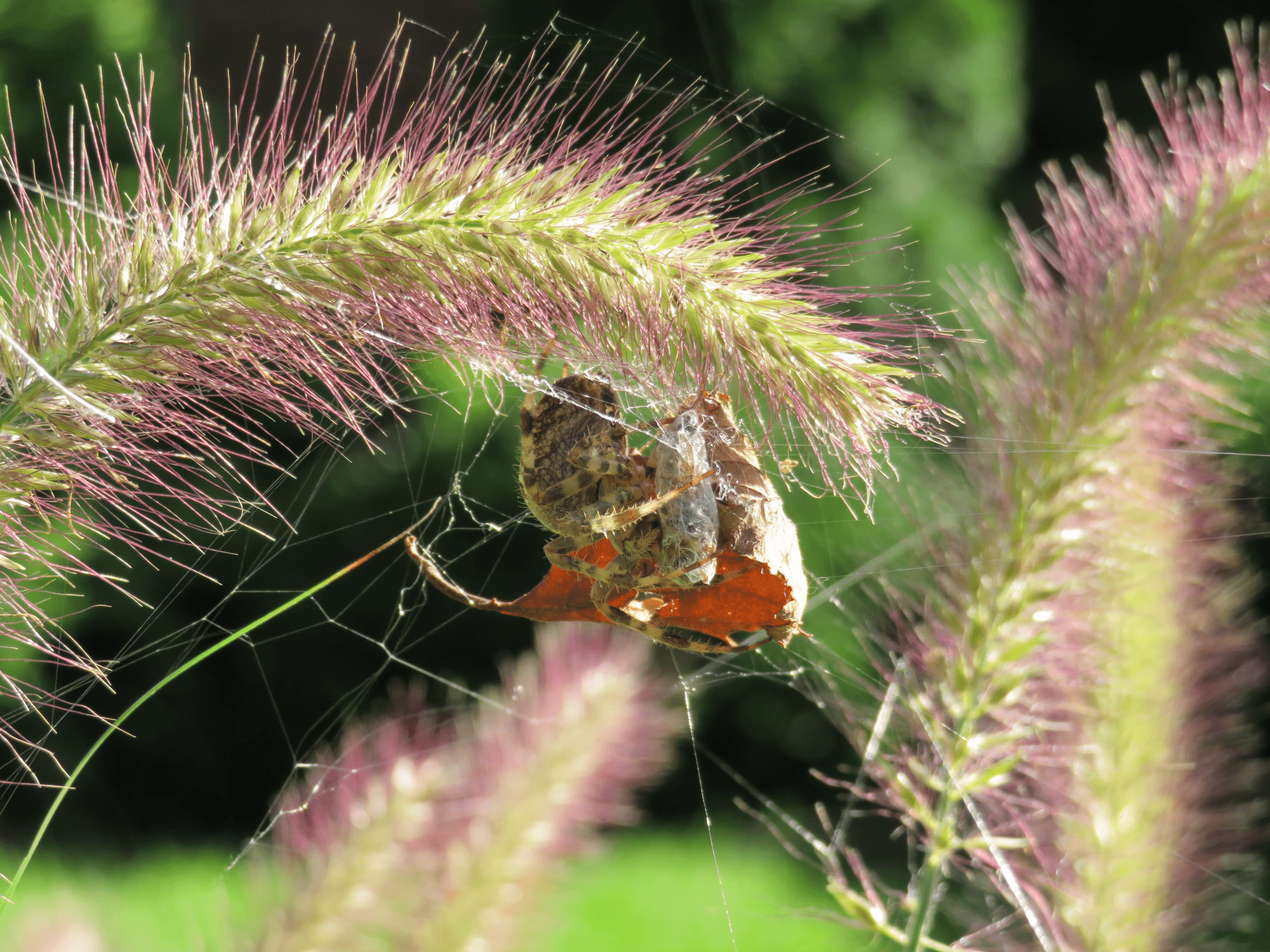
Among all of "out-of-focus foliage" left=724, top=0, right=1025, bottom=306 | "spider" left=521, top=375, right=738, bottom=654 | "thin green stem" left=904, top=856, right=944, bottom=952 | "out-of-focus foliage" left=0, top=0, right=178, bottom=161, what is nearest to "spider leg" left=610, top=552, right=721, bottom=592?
"spider" left=521, top=375, right=738, bottom=654

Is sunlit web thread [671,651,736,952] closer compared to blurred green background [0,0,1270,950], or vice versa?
sunlit web thread [671,651,736,952]

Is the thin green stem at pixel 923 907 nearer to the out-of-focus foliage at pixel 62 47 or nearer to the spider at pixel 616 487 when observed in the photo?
the spider at pixel 616 487

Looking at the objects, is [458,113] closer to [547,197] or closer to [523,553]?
[547,197]

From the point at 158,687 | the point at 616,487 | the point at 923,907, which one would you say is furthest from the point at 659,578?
the point at 923,907

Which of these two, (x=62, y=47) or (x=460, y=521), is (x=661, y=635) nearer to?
(x=460, y=521)

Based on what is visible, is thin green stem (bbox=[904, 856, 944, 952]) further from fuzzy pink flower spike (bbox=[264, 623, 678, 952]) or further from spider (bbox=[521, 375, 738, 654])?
fuzzy pink flower spike (bbox=[264, 623, 678, 952])

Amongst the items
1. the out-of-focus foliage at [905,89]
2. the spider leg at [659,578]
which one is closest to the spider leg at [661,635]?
the spider leg at [659,578]

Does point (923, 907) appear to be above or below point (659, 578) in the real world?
below
